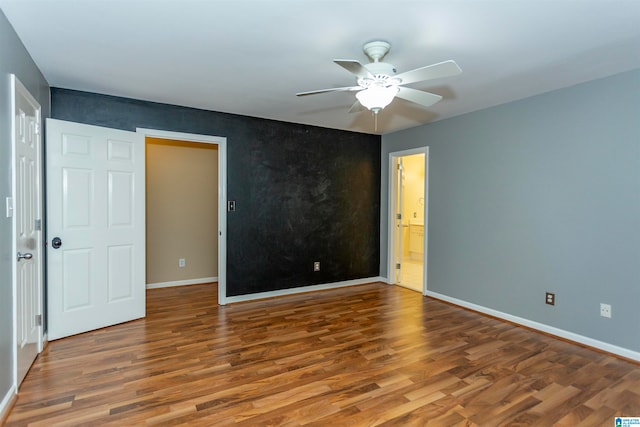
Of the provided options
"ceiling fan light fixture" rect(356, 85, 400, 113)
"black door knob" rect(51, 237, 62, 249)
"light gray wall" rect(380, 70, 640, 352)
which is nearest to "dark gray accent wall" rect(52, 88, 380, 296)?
"light gray wall" rect(380, 70, 640, 352)

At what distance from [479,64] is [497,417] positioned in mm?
2531

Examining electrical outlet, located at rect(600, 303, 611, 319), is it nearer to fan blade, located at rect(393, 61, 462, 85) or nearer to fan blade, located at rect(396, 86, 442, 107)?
fan blade, located at rect(396, 86, 442, 107)

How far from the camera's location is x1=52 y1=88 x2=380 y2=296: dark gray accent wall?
4.11 meters

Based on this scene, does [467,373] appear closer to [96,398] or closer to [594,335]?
[594,335]

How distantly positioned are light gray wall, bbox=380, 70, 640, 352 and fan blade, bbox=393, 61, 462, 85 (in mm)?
1934

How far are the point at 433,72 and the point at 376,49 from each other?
51 cm

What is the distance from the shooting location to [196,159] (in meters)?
5.43

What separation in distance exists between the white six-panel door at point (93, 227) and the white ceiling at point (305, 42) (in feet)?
1.89

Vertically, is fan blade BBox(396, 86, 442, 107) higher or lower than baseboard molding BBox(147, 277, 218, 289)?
higher

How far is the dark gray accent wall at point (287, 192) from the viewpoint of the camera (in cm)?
411

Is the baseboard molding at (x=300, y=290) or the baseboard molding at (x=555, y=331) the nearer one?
the baseboard molding at (x=555, y=331)

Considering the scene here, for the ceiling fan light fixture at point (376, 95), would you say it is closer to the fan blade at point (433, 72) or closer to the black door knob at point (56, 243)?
the fan blade at point (433, 72)

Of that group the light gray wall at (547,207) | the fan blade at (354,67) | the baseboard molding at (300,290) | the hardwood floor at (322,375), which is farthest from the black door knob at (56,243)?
the light gray wall at (547,207)

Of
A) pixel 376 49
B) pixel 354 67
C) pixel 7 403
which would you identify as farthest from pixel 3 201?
pixel 376 49
